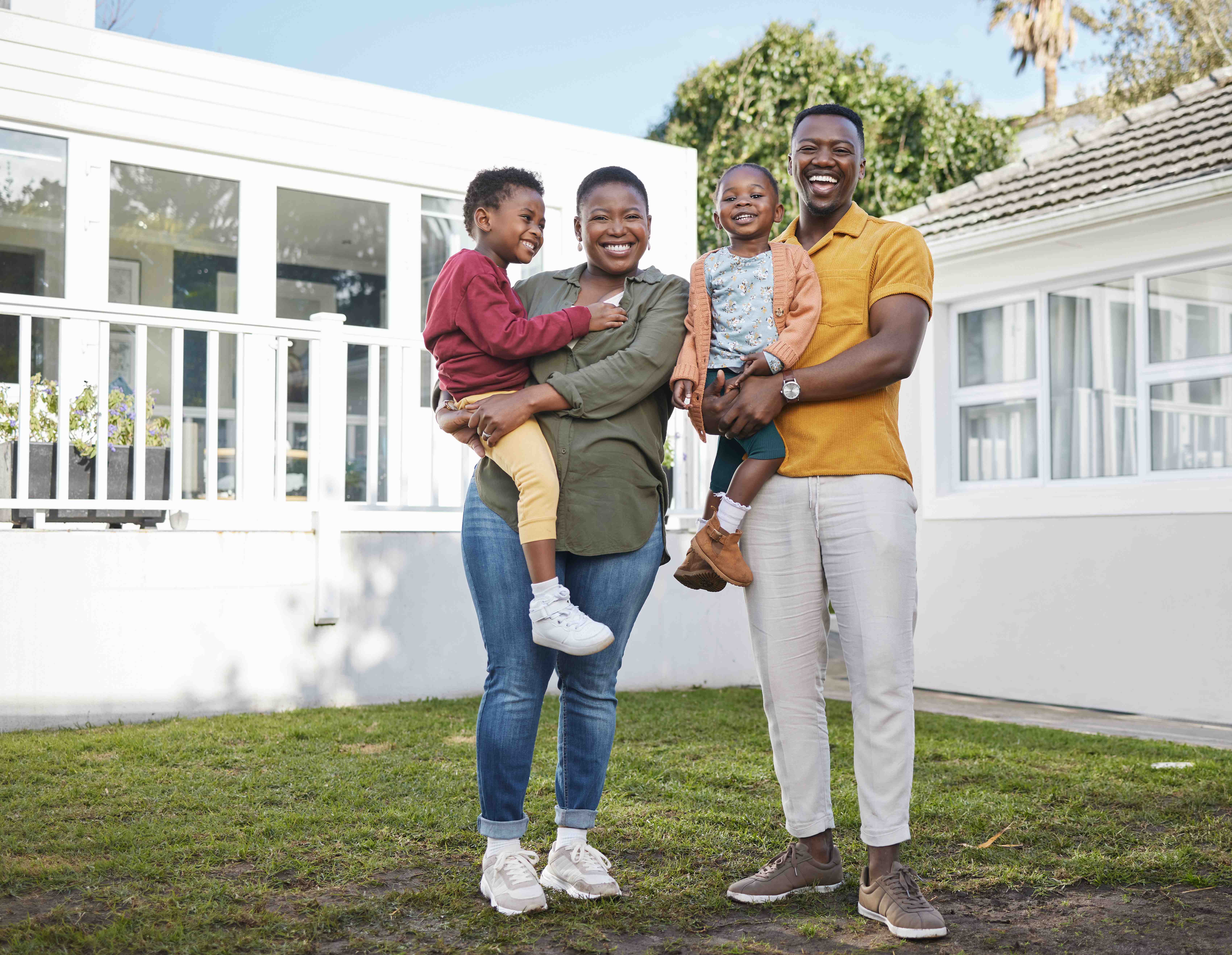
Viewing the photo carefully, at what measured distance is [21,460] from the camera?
220 inches

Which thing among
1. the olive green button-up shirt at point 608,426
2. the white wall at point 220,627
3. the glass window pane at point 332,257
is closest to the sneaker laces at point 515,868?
the olive green button-up shirt at point 608,426

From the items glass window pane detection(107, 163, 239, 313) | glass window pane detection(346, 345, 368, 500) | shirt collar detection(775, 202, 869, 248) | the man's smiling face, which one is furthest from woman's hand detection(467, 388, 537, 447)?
glass window pane detection(107, 163, 239, 313)

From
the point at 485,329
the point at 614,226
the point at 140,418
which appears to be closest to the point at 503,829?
the point at 485,329

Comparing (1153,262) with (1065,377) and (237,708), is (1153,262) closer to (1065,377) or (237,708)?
(1065,377)

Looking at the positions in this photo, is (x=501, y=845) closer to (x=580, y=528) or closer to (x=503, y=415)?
(x=580, y=528)

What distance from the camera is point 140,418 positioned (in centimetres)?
594

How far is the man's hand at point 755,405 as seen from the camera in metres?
2.71

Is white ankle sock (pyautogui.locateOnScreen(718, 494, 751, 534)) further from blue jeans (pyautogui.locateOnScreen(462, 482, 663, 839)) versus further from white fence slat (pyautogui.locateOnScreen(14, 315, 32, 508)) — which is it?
white fence slat (pyautogui.locateOnScreen(14, 315, 32, 508))

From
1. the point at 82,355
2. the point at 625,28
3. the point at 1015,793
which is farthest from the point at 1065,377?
the point at 625,28

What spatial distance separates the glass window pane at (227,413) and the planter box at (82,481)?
1.03 metres

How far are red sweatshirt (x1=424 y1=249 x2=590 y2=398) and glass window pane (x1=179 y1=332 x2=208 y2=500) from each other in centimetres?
503

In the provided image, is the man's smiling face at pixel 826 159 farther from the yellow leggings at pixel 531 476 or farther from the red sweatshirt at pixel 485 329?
the yellow leggings at pixel 531 476

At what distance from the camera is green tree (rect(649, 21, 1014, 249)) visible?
1631 cm

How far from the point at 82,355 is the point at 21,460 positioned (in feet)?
5.28
